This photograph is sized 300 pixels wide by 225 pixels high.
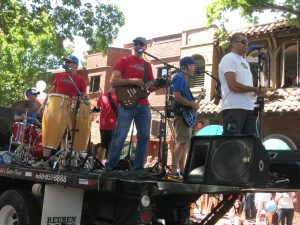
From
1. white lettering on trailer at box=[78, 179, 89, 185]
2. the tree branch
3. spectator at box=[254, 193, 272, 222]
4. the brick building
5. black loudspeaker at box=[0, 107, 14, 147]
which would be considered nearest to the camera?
white lettering on trailer at box=[78, 179, 89, 185]

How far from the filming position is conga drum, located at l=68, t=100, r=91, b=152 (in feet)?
20.4

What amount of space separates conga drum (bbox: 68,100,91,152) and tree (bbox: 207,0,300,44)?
733cm

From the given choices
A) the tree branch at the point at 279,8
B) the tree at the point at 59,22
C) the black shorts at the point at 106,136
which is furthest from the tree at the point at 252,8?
the black shorts at the point at 106,136

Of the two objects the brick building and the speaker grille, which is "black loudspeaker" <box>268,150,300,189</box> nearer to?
the speaker grille

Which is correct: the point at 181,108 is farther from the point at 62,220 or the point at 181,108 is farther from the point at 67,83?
the point at 62,220

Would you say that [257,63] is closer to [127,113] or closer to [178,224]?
[127,113]

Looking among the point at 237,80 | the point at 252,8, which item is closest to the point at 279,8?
the point at 252,8

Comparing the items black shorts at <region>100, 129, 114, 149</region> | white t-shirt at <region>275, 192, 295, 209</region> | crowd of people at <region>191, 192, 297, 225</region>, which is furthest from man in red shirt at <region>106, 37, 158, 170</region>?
white t-shirt at <region>275, 192, 295, 209</region>

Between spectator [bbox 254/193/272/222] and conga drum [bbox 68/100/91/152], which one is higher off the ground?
conga drum [bbox 68/100/91/152]

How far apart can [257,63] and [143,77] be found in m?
1.53

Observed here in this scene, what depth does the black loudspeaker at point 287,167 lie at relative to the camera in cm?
458

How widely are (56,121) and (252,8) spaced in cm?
803

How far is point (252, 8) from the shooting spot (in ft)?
39.6

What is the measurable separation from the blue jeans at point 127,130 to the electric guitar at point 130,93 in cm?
8
